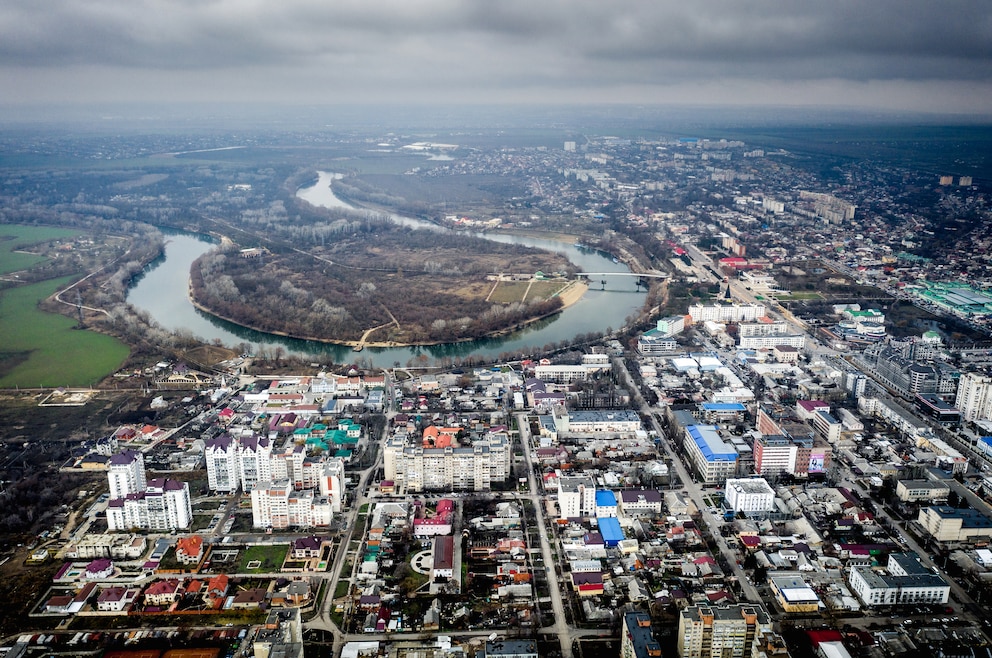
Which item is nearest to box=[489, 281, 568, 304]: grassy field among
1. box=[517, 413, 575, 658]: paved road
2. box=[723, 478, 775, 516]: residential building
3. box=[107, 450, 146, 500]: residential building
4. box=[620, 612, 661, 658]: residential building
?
box=[517, 413, 575, 658]: paved road

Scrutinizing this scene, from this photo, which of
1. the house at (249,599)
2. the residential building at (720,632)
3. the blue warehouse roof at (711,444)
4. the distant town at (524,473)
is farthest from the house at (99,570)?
the blue warehouse roof at (711,444)

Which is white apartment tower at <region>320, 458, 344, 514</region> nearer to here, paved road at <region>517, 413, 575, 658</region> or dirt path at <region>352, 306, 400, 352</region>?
paved road at <region>517, 413, 575, 658</region>

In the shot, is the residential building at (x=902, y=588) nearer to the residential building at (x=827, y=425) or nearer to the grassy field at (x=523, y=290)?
the residential building at (x=827, y=425)

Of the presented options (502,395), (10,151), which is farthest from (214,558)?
(10,151)

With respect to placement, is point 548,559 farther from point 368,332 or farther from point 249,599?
point 368,332

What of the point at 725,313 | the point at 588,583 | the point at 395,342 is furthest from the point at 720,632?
the point at 725,313

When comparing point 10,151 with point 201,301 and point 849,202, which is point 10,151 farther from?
point 849,202
